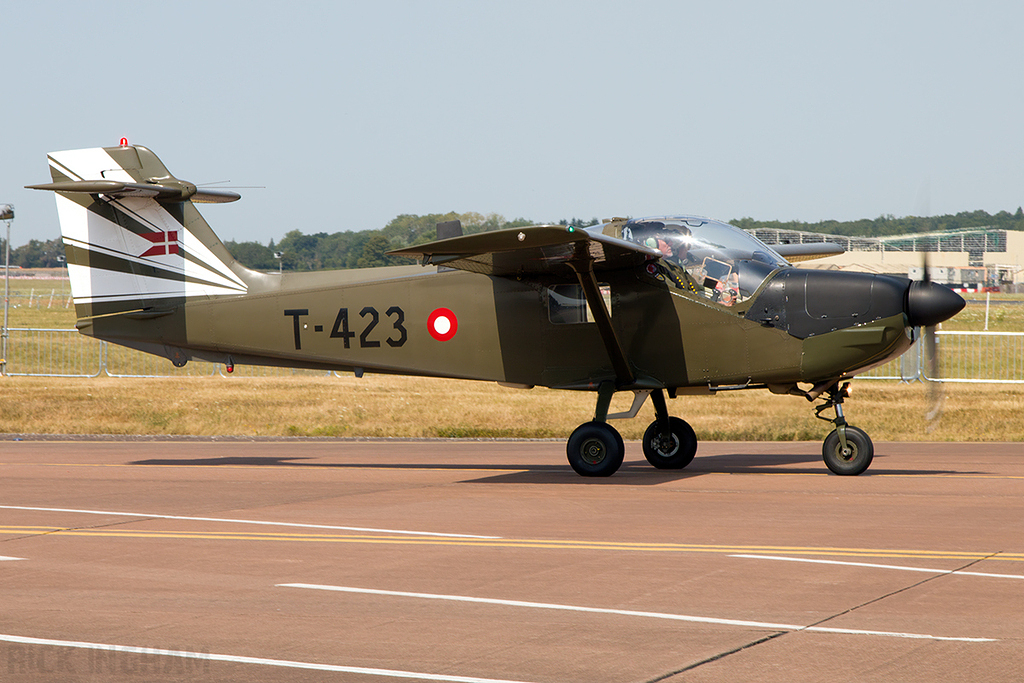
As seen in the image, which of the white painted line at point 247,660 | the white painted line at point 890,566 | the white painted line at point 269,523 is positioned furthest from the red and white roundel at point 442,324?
the white painted line at point 247,660

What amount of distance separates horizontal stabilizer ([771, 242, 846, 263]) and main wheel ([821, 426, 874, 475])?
4046 millimetres

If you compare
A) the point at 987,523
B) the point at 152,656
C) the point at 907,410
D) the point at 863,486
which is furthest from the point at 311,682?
the point at 907,410

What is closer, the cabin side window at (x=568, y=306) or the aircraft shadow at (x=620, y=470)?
the aircraft shadow at (x=620, y=470)

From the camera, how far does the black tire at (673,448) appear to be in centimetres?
1413

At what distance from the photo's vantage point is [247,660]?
5422 millimetres

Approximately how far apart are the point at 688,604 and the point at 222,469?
9.86 metres

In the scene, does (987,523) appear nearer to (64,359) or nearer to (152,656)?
(152,656)

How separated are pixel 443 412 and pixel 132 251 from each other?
28.9 ft

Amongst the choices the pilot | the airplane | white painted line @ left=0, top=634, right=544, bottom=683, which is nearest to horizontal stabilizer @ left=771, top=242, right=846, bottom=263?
the airplane

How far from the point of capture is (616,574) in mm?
7492

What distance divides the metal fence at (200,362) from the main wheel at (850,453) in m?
14.1

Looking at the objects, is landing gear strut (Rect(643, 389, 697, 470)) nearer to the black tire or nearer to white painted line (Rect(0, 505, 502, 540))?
the black tire

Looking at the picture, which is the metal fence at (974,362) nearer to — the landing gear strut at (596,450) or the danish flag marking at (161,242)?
the landing gear strut at (596,450)

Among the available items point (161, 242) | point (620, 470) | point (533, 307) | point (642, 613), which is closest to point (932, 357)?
point (620, 470)
